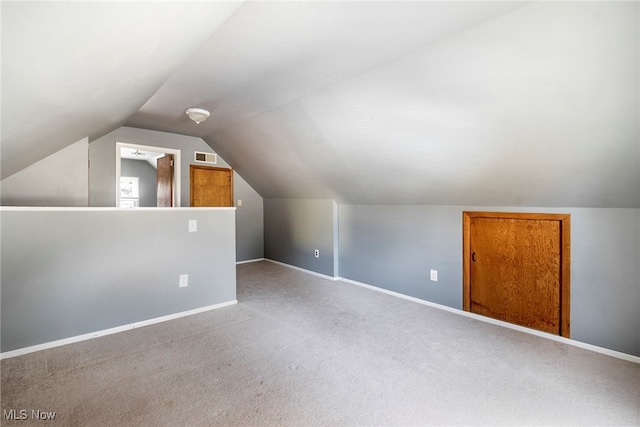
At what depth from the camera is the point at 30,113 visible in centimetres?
166

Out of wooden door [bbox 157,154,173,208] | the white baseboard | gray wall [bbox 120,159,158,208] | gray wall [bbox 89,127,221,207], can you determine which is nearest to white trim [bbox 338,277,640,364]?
the white baseboard

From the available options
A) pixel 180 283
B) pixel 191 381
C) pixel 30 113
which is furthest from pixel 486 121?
pixel 180 283

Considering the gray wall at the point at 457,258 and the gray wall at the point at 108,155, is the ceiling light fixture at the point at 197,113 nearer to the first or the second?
the gray wall at the point at 108,155

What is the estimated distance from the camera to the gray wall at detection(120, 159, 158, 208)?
764 cm

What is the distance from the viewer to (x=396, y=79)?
7.59 feet

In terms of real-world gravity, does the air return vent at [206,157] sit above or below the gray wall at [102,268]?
above

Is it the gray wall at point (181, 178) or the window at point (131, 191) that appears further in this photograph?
the window at point (131, 191)

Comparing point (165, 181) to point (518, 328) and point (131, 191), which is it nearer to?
point (131, 191)

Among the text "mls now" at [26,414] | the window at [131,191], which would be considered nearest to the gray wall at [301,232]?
the text "mls now" at [26,414]

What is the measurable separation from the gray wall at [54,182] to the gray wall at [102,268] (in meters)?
1.62

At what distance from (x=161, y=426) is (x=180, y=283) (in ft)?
5.65

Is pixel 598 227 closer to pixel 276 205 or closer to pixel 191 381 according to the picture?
pixel 191 381

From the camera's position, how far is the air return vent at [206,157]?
516cm

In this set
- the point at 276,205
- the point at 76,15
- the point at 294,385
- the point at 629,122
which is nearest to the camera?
the point at 76,15
